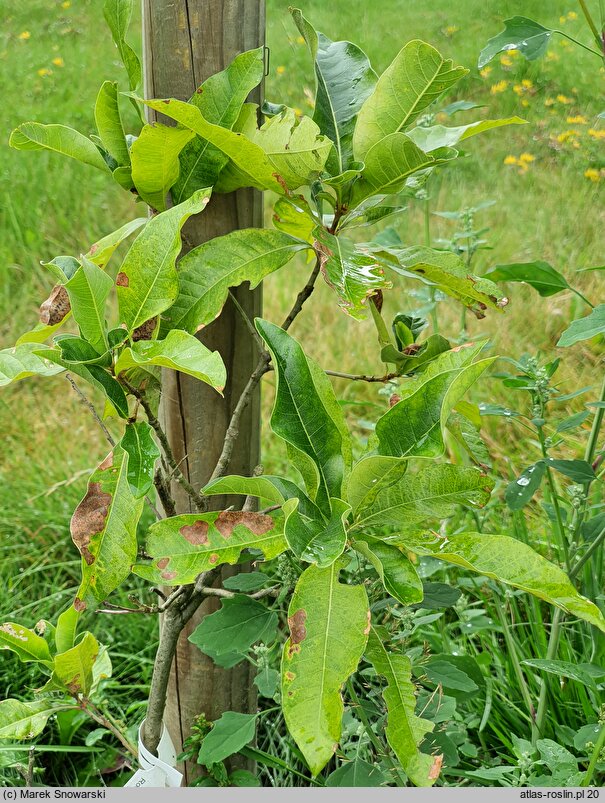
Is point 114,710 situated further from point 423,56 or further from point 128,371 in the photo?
point 423,56

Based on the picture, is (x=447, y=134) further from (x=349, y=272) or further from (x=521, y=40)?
(x=521, y=40)

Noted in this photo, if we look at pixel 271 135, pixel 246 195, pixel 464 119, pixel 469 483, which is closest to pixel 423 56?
pixel 271 135

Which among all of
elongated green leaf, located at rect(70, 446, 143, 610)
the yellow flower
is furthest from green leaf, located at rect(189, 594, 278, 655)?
the yellow flower

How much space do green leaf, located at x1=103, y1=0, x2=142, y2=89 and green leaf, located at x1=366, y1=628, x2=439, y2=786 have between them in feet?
2.74

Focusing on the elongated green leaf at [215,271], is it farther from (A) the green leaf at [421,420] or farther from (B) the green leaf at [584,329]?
(B) the green leaf at [584,329]

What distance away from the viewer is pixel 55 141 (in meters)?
1.05

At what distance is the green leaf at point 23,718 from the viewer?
116cm

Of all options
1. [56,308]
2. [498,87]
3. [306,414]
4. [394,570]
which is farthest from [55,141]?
[498,87]

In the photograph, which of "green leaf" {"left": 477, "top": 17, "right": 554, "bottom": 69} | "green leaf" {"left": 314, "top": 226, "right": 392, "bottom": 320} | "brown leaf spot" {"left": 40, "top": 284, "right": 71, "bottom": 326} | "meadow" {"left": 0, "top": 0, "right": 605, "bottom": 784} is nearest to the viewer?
"green leaf" {"left": 314, "top": 226, "right": 392, "bottom": 320}

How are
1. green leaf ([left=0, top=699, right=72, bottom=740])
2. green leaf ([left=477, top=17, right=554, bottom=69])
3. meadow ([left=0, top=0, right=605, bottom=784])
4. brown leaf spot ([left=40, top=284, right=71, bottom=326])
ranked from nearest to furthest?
brown leaf spot ([left=40, top=284, right=71, bottom=326]), green leaf ([left=0, top=699, right=72, bottom=740]), green leaf ([left=477, top=17, right=554, bottom=69]), meadow ([left=0, top=0, right=605, bottom=784])

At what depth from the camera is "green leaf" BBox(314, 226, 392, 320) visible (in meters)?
0.95

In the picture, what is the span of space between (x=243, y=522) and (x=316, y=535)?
0.34 ft

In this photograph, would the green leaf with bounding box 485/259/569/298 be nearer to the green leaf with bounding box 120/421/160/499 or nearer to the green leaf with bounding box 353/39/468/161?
the green leaf with bounding box 353/39/468/161
